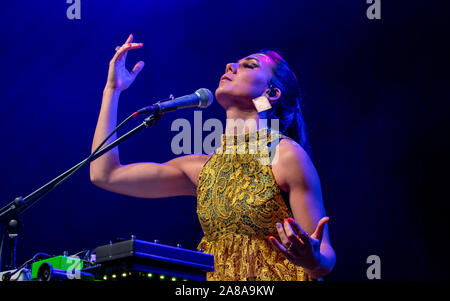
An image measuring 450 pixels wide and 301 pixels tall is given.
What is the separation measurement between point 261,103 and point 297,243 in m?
1.30

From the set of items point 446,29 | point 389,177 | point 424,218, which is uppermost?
point 446,29

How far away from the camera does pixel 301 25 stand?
13.1ft

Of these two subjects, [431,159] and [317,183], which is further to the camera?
[431,159]

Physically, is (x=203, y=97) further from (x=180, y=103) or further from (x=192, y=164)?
(x=192, y=164)

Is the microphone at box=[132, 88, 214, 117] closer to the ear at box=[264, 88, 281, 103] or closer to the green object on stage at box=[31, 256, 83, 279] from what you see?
the ear at box=[264, 88, 281, 103]

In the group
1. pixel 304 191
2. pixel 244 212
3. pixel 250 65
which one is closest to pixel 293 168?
pixel 304 191

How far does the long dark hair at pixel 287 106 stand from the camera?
316cm

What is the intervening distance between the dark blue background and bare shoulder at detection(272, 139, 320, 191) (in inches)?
38.5

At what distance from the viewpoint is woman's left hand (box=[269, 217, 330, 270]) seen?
1.73 metres

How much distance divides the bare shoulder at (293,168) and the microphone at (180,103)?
1.53 ft

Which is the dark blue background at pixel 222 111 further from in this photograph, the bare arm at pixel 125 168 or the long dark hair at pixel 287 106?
the bare arm at pixel 125 168

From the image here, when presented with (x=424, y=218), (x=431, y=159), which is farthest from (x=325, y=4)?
(x=424, y=218)
